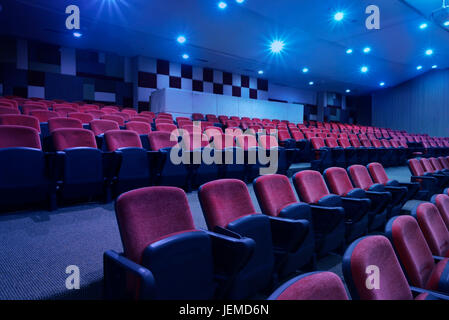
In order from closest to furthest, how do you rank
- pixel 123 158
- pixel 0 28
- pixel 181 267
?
pixel 181 267, pixel 123 158, pixel 0 28

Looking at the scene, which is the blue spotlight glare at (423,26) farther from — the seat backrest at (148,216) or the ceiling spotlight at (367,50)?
the seat backrest at (148,216)

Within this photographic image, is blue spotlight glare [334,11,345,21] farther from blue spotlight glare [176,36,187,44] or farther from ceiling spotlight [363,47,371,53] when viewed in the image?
blue spotlight glare [176,36,187,44]

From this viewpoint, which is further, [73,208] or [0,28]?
[0,28]

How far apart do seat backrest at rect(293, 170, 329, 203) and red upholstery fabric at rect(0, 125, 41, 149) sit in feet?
2.76

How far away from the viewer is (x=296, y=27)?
266cm

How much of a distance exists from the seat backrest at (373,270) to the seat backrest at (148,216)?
0.84ft

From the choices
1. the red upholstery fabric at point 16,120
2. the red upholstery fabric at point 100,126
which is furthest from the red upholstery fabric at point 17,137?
the red upholstery fabric at point 100,126

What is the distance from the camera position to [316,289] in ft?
0.86

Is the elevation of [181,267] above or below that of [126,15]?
below

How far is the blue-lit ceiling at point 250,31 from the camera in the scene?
7.43 ft

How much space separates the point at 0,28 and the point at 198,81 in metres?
2.05
